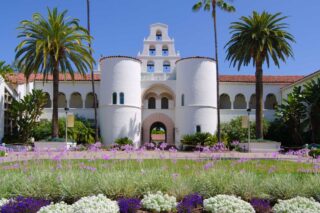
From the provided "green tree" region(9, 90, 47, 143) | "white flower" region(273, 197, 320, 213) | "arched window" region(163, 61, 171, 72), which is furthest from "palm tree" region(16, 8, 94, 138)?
"white flower" region(273, 197, 320, 213)

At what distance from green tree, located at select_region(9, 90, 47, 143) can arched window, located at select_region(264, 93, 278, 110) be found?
27.4 m

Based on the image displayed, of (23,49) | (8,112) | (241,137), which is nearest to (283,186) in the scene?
(23,49)

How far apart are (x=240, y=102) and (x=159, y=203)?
39.6 metres

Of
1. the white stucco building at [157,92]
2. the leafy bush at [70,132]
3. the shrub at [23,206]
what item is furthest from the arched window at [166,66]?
the shrub at [23,206]

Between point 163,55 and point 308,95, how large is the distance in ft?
59.2

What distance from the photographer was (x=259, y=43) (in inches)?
1212

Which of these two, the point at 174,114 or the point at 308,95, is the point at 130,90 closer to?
the point at 174,114

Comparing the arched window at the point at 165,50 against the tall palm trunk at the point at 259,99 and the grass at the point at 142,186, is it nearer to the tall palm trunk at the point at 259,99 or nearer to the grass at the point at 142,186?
the tall palm trunk at the point at 259,99

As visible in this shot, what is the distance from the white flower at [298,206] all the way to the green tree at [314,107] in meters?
28.7

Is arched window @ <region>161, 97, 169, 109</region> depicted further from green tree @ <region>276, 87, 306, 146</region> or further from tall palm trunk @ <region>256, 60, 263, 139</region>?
tall palm trunk @ <region>256, 60, 263, 139</region>

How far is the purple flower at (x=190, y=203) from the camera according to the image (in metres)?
7.00

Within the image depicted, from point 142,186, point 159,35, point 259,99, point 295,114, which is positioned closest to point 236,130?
point 295,114

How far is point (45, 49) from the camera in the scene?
27938 mm

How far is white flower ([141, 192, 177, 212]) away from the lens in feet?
23.7
